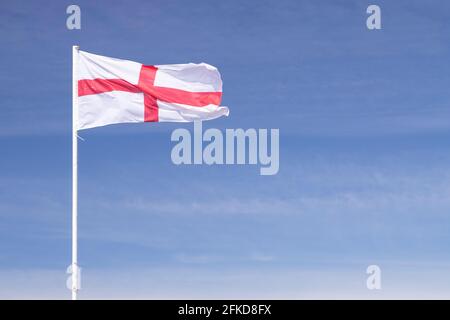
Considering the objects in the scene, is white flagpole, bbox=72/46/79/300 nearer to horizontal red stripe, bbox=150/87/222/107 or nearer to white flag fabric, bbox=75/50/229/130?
white flag fabric, bbox=75/50/229/130

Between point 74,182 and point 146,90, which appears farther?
point 146,90

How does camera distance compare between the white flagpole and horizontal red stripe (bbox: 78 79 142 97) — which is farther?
horizontal red stripe (bbox: 78 79 142 97)

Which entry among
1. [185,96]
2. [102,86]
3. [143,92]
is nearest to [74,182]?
[102,86]

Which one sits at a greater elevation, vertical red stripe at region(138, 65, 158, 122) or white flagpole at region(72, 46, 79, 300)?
vertical red stripe at region(138, 65, 158, 122)

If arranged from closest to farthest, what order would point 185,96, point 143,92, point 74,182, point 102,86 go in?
point 74,182 → point 102,86 → point 143,92 → point 185,96

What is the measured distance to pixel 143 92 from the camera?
4131 centimetres

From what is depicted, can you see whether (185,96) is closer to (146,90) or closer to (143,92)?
(146,90)

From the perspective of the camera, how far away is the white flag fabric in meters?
40.5

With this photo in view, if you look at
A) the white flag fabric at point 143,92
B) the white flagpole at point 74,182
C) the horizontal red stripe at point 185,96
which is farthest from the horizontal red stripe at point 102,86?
the horizontal red stripe at point 185,96

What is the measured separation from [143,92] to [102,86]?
200 centimetres

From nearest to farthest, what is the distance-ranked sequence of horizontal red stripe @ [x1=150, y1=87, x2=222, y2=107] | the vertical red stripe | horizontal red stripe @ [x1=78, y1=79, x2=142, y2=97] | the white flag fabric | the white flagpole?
1. the white flagpole
2. the white flag fabric
3. horizontal red stripe @ [x1=78, y1=79, x2=142, y2=97]
4. the vertical red stripe
5. horizontal red stripe @ [x1=150, y1=87, x2=222, y2=107]

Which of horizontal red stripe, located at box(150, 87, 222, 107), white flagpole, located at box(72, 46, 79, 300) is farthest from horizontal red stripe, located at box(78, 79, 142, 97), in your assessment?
horizontal red stripe, located at box(150, 87, 222, 107)
